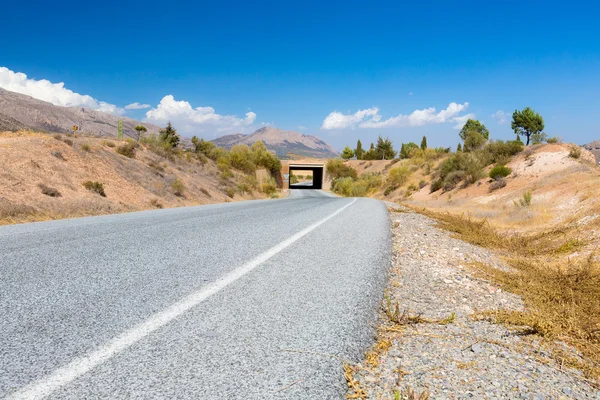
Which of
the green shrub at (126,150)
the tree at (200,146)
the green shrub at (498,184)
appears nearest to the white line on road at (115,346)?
the green shrub at (126,150)

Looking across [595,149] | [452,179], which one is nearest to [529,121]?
[595,149]

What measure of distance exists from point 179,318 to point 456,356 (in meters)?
2.06

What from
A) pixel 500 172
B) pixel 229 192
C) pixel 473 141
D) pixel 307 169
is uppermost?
pixel 473 141

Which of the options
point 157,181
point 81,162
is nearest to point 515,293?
point 81,162

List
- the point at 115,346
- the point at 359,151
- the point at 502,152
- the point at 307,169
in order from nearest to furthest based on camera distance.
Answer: the point at 115,346, the point at 502,152, the point at 307,169, the point at 359,151

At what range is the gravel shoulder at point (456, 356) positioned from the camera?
2.31 m

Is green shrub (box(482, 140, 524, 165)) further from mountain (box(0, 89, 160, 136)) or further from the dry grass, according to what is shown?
mountain (box(0, 89, 160, 136))

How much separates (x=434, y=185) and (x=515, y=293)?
3640 cm

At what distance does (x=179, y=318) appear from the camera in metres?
3.04

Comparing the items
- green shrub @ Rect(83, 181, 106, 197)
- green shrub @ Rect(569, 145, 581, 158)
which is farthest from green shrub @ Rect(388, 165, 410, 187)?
green shrub @ Rect(83, 181, 106, 197)

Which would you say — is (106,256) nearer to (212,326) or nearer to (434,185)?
(212,326)

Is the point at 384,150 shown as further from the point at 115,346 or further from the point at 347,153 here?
the point at 115,346

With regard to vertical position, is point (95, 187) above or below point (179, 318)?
above

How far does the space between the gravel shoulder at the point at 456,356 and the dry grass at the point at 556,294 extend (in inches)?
5.4
